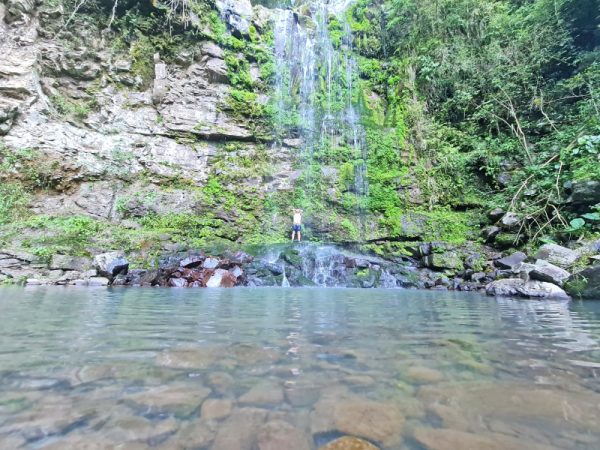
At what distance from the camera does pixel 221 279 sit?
8.27 meters

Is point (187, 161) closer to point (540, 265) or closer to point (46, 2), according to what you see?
point (46, 2)

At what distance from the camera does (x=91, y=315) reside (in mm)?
3270

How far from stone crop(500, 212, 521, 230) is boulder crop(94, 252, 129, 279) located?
10357mm

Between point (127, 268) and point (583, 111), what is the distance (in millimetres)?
14040

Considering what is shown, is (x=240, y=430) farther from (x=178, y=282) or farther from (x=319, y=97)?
(x=319, y=97)

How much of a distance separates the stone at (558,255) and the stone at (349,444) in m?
7.64

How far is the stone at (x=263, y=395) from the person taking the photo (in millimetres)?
1243

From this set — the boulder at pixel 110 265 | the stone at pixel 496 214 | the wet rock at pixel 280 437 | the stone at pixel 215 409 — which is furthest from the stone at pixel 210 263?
the stone at pixel 496 214

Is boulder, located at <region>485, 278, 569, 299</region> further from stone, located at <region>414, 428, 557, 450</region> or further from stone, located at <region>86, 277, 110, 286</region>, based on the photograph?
stone, located at <region>86, 277, 110, 286</region>

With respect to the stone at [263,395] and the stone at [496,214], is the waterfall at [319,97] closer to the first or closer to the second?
A: the stone at [496,214]

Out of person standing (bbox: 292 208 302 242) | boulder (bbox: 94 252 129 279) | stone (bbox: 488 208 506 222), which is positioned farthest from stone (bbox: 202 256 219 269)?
stone (bbox: 488 208 506 222)

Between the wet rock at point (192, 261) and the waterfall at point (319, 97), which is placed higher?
the waterfall at point (319, 97)

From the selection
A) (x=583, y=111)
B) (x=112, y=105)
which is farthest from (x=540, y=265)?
(x=112, y=105)

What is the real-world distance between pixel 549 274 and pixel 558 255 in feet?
3.50
